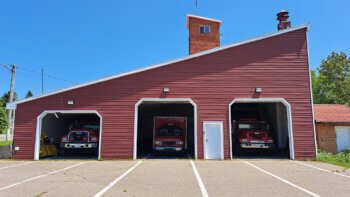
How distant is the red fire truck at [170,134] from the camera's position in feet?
43.3

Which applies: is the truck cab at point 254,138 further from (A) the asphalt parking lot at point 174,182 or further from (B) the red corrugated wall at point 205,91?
(A) the asphalt parking lot at point 174,182

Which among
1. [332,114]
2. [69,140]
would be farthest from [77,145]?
[332,114]

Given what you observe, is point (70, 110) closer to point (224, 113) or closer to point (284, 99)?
point (224, 113)

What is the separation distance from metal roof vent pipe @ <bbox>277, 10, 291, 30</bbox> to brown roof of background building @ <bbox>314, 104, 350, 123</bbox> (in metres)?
6.70

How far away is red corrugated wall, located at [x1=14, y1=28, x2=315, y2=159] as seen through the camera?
12.4 metres

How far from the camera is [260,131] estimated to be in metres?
13.2

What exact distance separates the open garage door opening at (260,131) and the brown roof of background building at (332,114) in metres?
2.36

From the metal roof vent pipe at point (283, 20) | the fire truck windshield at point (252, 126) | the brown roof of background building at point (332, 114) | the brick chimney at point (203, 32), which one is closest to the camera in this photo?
the fire truck windshield at point (252, 126)

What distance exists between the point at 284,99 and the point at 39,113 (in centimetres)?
1334

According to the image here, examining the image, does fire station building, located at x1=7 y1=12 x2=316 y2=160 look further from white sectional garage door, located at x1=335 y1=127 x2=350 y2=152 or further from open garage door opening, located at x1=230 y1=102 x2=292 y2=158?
white sectional garage door, located at x1=335 y1=127 x2=350 y2=152

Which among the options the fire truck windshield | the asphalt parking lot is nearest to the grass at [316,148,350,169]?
the asphalt parking lot

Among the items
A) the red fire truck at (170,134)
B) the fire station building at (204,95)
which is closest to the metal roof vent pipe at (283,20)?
the fire station building at (204,95)

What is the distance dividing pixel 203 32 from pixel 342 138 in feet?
44.4

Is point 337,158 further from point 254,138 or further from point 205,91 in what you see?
point 205,91
